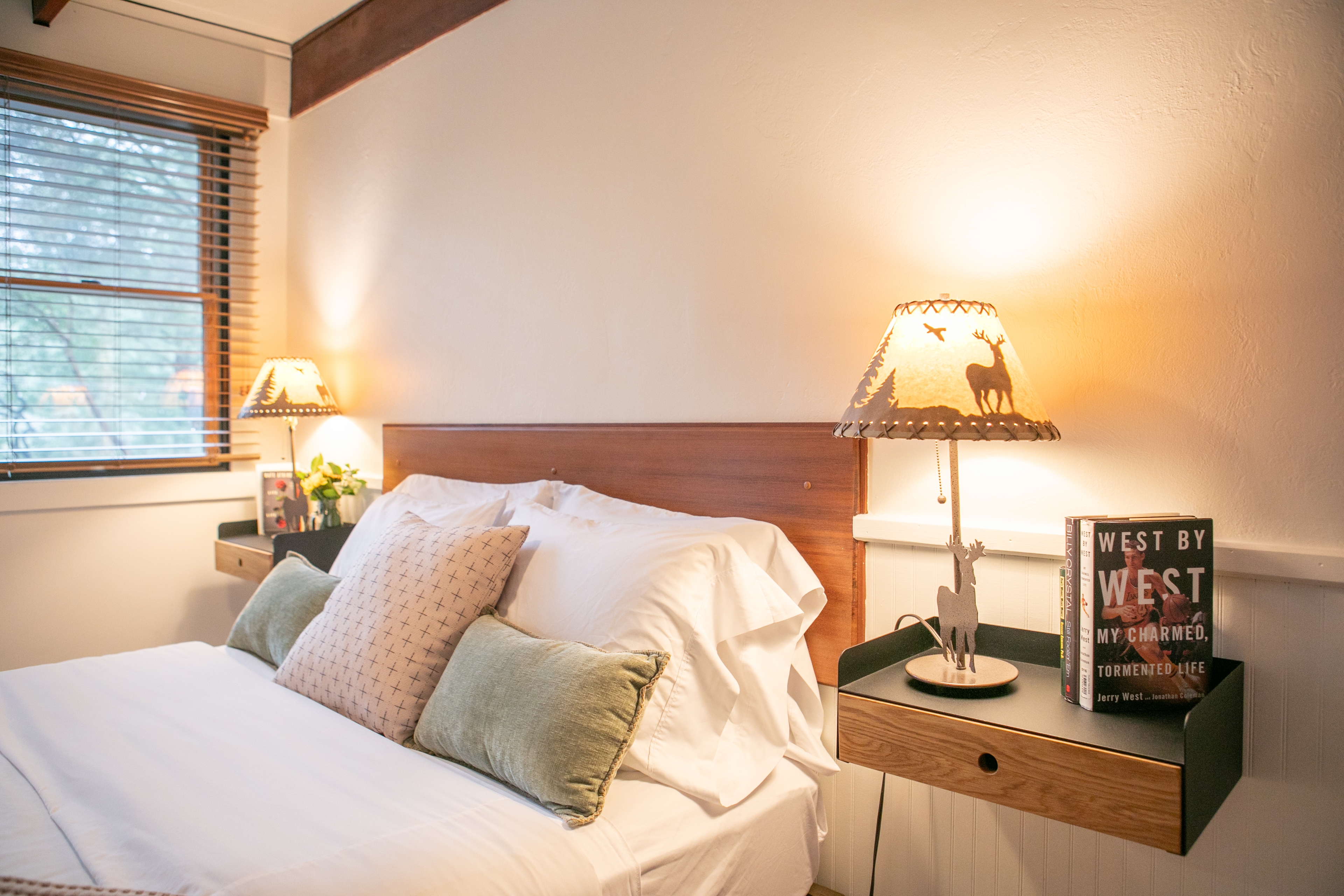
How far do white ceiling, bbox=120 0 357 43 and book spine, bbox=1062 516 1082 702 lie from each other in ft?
10.5

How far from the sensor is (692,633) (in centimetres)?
162

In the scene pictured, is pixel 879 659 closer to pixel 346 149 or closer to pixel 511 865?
pixel 511 865

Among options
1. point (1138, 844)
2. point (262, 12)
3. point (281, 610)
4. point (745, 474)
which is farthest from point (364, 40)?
point (1138, 844)

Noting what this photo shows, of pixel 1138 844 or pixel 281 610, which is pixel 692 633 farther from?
pixel 281 610

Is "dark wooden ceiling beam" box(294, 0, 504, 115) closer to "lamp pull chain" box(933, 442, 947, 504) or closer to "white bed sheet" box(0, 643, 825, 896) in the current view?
"lamp pull chain" box(933, 442, 947, 504)

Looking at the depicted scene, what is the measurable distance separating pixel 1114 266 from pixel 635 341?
3.82 ft

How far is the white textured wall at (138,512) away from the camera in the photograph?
3131 millimetres

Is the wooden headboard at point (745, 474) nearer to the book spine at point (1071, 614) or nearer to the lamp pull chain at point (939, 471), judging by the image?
the lamp pull chain at point (939, 471)

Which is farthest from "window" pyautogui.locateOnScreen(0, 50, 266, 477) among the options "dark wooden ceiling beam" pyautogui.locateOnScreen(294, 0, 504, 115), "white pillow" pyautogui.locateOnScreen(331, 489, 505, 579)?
"white pillow" pyautogui.locateOnScreen(331, 489, 505, 579)

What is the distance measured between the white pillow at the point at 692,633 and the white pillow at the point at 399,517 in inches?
18.2

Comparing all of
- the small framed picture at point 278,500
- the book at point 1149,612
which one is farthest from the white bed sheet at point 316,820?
the small framed picture at point 278,500

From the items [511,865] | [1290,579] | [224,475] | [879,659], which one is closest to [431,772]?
[511,865]

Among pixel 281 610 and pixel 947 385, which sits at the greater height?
pixel 947 385

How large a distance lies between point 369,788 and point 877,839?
0.99 metres
